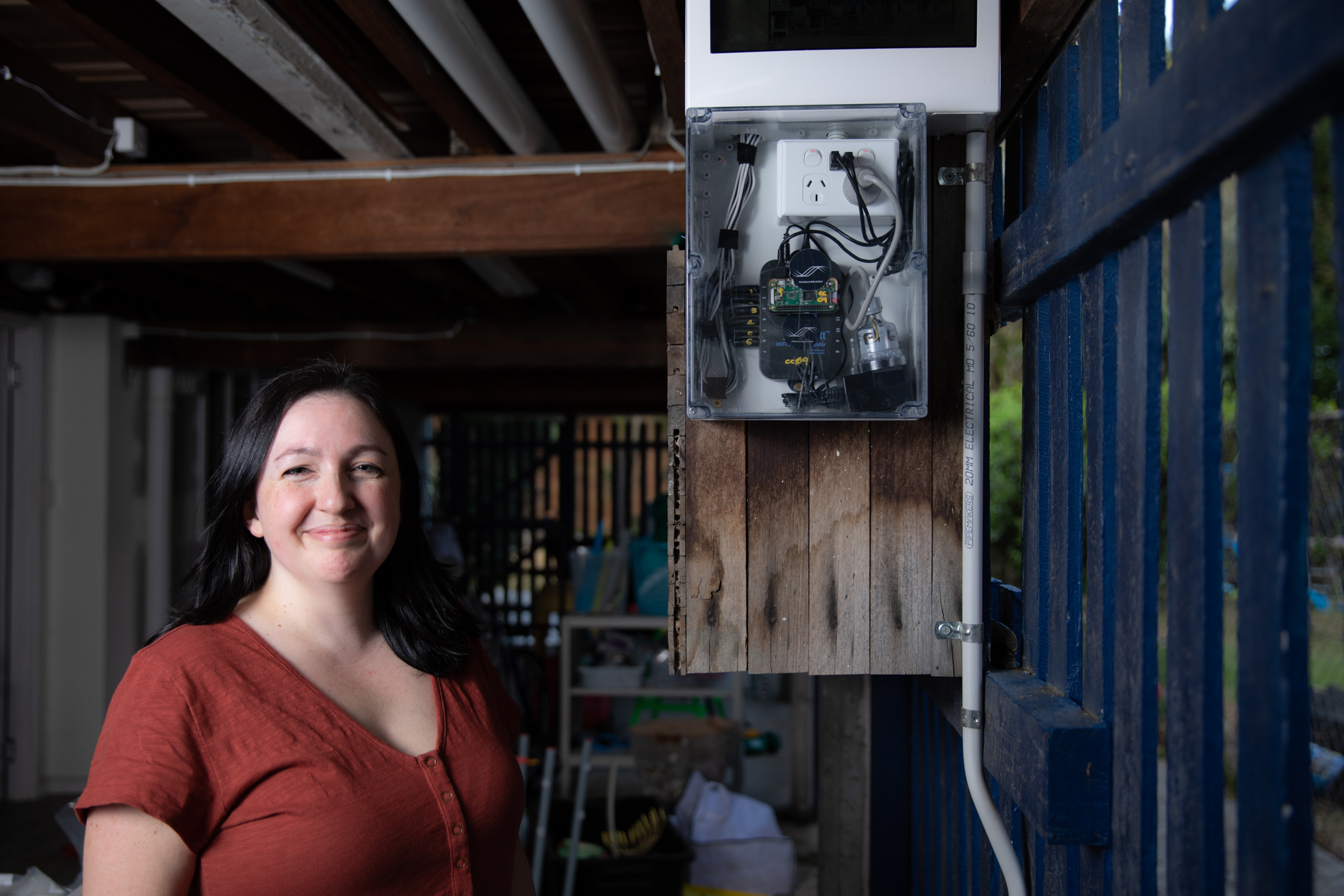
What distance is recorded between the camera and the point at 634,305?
4535 millimetres

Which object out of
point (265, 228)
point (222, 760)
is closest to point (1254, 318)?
point (222, 760)

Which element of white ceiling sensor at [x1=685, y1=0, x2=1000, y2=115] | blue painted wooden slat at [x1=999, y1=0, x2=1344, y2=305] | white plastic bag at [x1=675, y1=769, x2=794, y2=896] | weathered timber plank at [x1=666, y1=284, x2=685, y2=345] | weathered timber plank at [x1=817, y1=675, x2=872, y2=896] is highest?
white ceiling sensor at [x1=685, y1=0, x2=1000, y2=115]

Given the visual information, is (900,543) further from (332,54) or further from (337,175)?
(337,175)

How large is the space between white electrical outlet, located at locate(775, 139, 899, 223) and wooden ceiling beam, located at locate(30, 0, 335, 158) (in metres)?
1.29

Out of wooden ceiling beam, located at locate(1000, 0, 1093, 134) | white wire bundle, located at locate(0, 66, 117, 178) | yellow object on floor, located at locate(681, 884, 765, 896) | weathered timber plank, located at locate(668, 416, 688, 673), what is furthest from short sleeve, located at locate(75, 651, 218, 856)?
yellow object on floor, located at locate(681, 884, 765, 896)

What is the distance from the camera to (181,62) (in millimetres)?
1762

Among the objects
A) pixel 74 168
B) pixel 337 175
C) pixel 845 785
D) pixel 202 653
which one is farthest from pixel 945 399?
pixel 74 168

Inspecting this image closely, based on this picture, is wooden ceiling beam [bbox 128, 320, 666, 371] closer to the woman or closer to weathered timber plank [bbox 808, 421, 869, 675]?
the woman

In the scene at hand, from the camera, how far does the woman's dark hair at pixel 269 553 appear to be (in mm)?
1290

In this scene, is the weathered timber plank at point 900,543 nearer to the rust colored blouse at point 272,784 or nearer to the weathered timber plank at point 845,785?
the rust colored blouse at point 272,784

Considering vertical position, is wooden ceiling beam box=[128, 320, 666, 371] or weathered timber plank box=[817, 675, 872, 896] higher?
wooden ceiling beam box=[128, 320, 666, 371]

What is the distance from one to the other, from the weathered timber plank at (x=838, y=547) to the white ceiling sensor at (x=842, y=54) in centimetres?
48

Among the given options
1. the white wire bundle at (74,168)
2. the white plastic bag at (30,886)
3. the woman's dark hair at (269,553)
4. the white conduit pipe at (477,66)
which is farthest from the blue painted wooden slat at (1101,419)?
the white wire bundle at (74,168)

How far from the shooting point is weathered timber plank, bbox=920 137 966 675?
126cm
